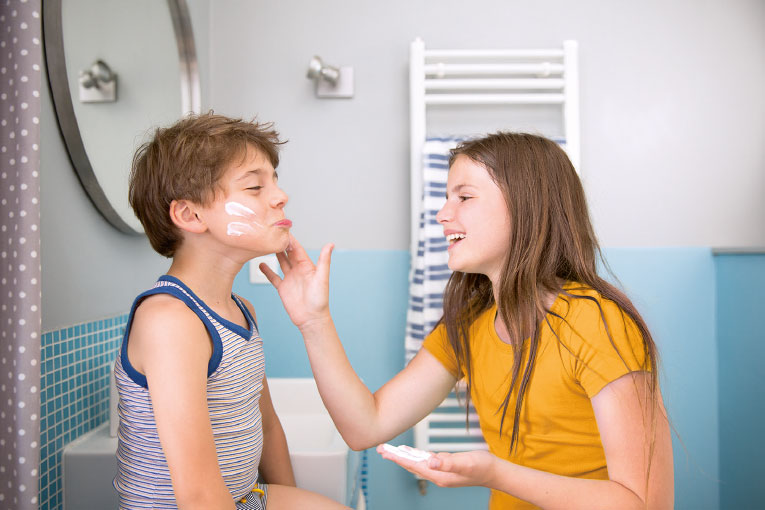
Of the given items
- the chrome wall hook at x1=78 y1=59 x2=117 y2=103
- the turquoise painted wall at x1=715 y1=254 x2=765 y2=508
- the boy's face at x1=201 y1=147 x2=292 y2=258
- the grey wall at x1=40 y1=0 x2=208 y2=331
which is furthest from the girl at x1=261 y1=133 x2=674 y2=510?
the turquoise painted wall at x1=715 y1=254 x2=765 y2=508

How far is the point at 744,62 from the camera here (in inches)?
69.2

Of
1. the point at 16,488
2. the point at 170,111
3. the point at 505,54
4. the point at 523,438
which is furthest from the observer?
Result: the point at 505,54

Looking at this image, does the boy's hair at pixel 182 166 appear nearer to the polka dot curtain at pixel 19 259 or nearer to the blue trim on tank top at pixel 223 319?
the blue trim on tank top at pixel 223 319

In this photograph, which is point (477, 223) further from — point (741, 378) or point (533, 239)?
point (741, 378)

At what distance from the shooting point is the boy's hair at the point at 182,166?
32.8 inches

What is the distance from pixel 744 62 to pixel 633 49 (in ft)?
1.15

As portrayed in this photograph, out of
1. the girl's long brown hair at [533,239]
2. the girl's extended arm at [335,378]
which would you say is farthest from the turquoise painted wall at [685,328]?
the girl's extended arm at [335,378]

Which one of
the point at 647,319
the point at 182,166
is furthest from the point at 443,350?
the point at 647,319

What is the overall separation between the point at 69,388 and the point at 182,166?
1.60ft

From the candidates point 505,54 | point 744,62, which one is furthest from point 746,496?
point 505,54

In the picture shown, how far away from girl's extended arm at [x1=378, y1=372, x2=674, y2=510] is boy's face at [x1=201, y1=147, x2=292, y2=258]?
452mm

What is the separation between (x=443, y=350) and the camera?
3.51 ft

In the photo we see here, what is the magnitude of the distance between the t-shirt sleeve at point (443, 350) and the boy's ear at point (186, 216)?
1.59 ft

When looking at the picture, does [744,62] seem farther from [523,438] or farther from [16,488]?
[16,488]
